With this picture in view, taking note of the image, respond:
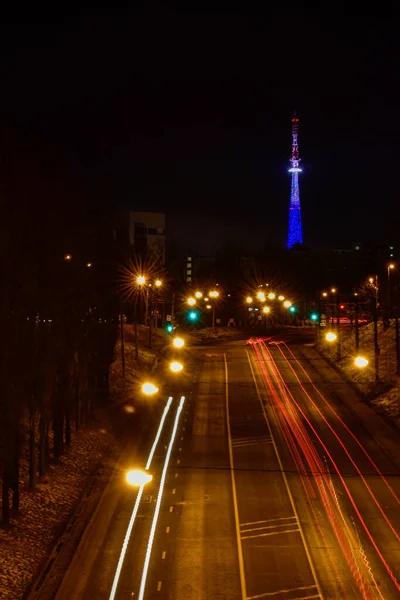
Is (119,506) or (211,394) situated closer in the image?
(119,506)

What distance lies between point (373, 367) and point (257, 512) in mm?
25634

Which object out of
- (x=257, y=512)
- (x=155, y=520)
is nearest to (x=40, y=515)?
(x=155, y=520)

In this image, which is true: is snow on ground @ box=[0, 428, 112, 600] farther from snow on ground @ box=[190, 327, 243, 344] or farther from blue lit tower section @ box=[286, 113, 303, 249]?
blue lit tower section @ box=[286, 113, 303, 249]

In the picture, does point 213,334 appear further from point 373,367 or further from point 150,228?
point 150,228

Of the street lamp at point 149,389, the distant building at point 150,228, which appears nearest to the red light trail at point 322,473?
the street lamp at point 149,389

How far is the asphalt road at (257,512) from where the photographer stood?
1445cm

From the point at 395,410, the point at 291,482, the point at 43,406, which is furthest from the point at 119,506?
→ the point at 395,410

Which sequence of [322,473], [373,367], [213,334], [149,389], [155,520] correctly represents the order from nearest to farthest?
[155,520]
[322,473]
[149,389]
[373,367]
[213,334]

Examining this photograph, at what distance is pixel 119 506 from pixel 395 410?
57.1 feet

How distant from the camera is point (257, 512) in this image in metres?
19.1

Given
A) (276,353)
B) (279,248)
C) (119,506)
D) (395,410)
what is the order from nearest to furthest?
(119,506) < (395,410) < (276,353) < (279,248)

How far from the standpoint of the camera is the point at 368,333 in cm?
5425

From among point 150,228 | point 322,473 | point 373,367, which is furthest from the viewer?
point 150,228

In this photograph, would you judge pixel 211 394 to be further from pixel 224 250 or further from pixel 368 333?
pixel 224 250
